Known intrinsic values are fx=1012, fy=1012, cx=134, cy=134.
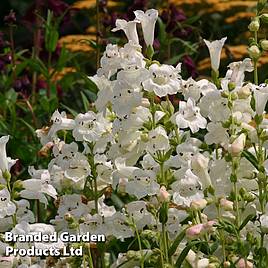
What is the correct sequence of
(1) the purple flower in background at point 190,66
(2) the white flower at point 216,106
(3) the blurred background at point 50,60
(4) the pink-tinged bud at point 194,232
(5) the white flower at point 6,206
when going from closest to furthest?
(4) the pink-tinged bud at point 194,232 < (5) the white flower at point 6,206 < (2) the white flower at point 216,106 < (3) the blurred background at point 50,60 < (1) the purple flower in background at point 190,66

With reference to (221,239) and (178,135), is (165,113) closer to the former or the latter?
(178,135)

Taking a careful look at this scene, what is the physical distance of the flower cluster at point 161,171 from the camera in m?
2.76

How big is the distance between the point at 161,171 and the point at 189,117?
0.57 ft

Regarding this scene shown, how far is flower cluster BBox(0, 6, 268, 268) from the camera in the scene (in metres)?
2.76

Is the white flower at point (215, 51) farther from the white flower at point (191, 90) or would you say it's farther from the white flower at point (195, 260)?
the white flower at point (195, 260)

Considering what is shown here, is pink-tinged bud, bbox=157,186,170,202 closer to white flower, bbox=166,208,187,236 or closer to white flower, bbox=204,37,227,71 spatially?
white flower, bbox=166,208,187,236

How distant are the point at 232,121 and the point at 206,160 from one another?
5.1 inches

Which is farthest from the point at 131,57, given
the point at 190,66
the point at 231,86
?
the point at 190,66

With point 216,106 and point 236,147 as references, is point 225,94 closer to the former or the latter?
point 216,106

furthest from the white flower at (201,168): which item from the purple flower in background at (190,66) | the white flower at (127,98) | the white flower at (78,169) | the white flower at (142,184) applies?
the purple flower in background at (190,66)

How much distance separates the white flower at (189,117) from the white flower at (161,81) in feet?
Result: 0.19

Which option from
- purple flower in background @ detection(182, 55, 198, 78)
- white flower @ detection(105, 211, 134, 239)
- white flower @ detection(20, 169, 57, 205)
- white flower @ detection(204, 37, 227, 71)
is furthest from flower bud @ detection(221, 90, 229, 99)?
purple flower in background @ detection(182, 55, 198, 78)

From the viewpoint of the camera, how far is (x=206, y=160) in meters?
2.83

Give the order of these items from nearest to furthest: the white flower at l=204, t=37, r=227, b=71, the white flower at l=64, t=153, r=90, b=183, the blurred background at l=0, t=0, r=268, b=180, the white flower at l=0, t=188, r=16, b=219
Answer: the white flower at l=0, t=188, r=16, b=219 → the white flower at l=64, t=153, r=90, b=183 → the white flower at l=204, t=37, r=227, b=71 → the blurred background at l=0, t=0, r=268, b=180
